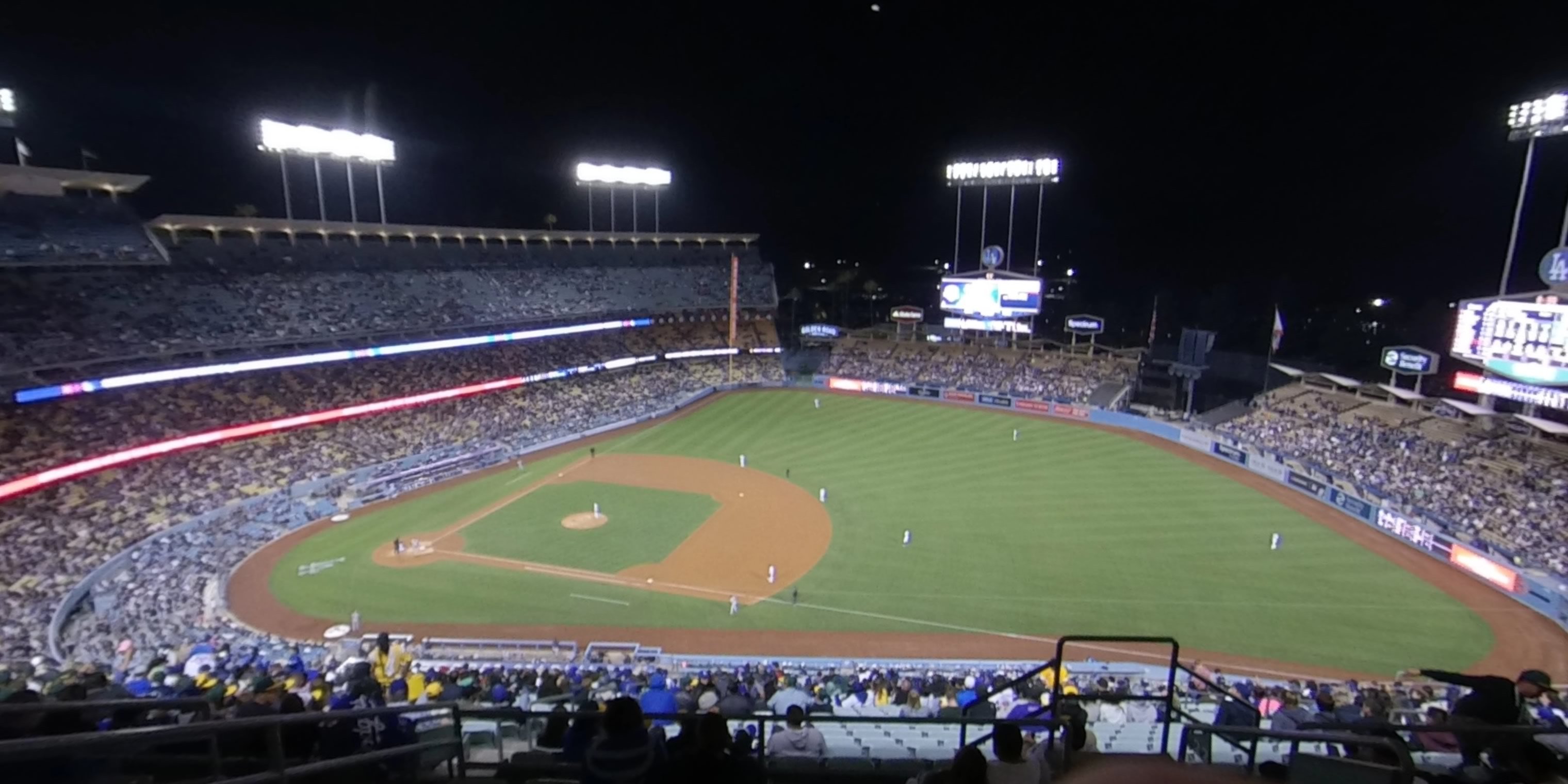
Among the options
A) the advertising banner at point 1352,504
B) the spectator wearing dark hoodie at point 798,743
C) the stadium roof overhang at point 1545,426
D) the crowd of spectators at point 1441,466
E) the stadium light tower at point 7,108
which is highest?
the stadium light tower at point 7,108

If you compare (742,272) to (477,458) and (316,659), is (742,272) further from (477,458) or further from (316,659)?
(316,659)

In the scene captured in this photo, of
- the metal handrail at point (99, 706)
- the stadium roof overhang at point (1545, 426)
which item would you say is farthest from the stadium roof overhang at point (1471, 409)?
the metal handrail at point (99, 706)

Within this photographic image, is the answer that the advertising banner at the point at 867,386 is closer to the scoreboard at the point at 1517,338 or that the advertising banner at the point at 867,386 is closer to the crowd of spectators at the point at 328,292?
the crowd of spectators at the point at 328,292

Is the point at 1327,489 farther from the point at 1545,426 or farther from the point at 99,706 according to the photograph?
the point at 99,706

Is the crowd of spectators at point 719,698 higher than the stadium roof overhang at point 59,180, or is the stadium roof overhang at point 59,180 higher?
the stadium roof overhang at point 59,180

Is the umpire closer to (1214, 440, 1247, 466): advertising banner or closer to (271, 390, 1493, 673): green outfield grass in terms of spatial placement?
(271, 390, 1493, 673): green outfield grass

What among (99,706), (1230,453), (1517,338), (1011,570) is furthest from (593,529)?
(1517,338)
